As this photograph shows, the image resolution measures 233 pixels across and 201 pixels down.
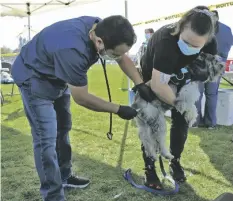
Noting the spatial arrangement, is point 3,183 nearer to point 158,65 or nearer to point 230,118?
point 158,65

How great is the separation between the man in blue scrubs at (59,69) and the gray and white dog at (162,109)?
11 centimetres

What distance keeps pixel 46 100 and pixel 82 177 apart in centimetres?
98

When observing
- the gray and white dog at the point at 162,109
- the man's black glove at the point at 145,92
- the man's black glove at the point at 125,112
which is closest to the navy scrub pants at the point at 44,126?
the man's black glove at the point at 125,112

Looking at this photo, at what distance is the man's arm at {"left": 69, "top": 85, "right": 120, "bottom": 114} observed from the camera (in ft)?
5.63

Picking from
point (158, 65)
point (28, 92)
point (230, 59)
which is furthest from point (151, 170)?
point (230, 59)

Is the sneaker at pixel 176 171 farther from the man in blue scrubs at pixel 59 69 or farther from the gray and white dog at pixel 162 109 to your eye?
the man in blue scrubs at pixel 59 69

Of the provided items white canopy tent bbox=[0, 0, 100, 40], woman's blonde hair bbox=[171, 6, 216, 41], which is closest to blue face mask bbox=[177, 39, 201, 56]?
woman's blonde hair bbox=[171, 6, 216, 41]

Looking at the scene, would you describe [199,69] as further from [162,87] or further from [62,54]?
[62,54]

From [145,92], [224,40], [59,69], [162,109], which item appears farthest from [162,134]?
[224,40]

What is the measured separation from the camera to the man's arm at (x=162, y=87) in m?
2.05

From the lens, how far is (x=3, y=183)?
2658mm

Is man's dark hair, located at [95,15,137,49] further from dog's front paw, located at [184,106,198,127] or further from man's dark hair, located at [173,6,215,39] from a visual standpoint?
dog's front paw, located at [184,106,198,127]

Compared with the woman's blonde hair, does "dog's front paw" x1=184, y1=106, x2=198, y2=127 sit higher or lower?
lower

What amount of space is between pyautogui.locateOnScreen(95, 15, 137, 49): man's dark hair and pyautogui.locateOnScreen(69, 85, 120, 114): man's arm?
0.91 feet
